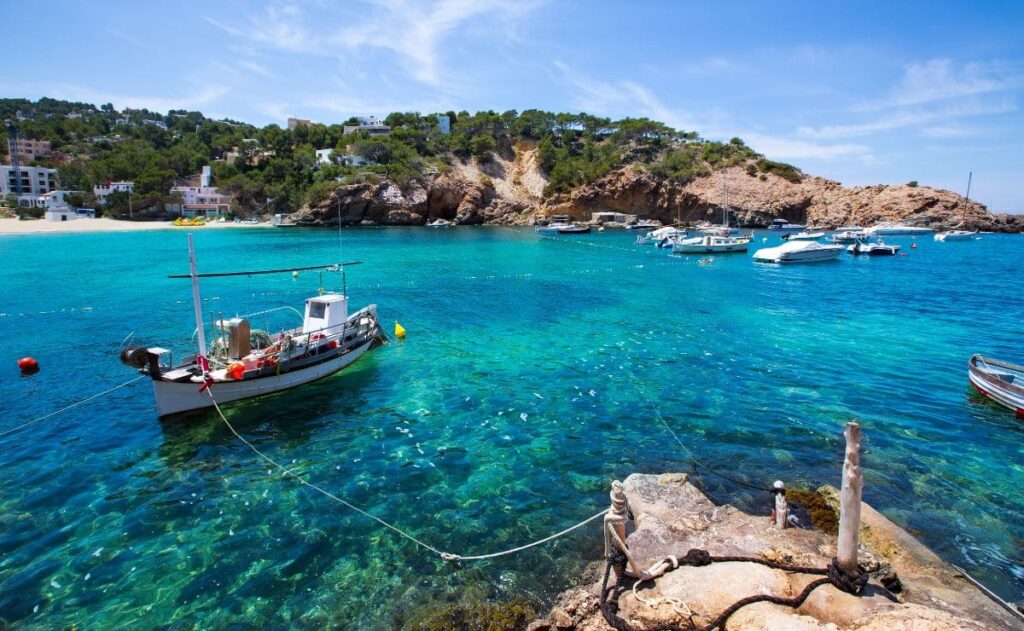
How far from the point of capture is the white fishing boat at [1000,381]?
15.6 metres

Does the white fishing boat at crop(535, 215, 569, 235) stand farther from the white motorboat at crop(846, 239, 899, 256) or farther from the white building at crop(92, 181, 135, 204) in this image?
the white building at crop(92, 181, 135, 204)

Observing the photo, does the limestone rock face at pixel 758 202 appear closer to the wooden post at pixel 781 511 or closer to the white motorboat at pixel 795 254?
the white motorboat at pixel 795 254

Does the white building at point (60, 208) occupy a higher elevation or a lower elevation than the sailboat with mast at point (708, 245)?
higher

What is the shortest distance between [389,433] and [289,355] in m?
5.33

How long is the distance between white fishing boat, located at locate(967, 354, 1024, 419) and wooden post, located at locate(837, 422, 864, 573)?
1404 cm

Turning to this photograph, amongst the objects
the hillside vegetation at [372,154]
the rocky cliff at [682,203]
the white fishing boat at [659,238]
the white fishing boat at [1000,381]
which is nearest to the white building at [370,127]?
the hillside vegetation at [372,154]

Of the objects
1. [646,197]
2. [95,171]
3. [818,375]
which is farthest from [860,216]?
[95,171]

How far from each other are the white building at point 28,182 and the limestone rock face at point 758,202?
105472mm

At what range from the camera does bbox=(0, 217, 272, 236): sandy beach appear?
275ft

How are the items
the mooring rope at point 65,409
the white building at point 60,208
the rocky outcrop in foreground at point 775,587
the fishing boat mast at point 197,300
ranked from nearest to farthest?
the rocky outcrop in foreground at point 775,587 < the fishing boat mast at point 197,300 < the mooring rope at point 65,409 < the white building at point 60,208

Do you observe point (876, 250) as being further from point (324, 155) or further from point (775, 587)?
point (324, 155)

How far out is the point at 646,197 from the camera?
105688 mm

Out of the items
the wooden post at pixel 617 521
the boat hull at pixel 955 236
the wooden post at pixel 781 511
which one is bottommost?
the wooden post at pixel 781 511

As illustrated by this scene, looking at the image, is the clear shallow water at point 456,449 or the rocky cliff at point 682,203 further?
the rocky cliff at point 682,203
